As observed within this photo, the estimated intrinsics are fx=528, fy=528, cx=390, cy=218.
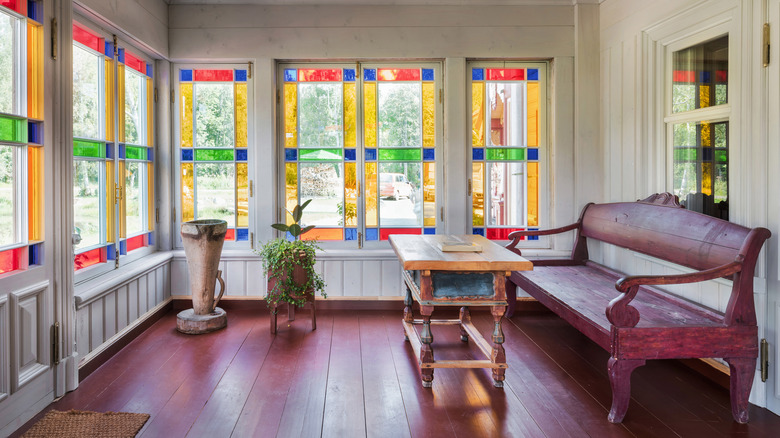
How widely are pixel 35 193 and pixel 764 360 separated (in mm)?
4267

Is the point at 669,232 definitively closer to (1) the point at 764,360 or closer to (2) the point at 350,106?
(1) the point at 764,360

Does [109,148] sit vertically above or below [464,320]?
above

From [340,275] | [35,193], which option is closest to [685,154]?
[340,275]

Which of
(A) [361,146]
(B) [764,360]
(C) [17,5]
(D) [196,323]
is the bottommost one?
(D) [196,323]

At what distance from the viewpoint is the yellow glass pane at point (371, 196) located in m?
5.29

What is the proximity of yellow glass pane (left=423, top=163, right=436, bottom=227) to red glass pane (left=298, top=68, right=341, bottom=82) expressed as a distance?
1260 mm

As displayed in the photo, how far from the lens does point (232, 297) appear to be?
526 cm

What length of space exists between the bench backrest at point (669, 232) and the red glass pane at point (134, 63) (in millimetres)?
4287

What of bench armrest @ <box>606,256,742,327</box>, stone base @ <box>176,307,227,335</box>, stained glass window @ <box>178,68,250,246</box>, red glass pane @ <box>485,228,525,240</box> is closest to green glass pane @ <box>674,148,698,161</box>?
bench armrest @ <box>606,256,742,327</box>

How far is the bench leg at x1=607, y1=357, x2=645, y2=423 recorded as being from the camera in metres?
2.82

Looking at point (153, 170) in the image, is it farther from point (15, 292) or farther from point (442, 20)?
point (442, 20)

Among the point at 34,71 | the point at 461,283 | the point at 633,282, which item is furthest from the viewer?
the point at 461,283

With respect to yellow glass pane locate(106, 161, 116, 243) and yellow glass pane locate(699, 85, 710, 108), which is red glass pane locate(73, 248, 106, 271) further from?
yellow glass pane locate(699, 85, 710, 108)

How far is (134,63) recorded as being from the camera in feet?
15.3
